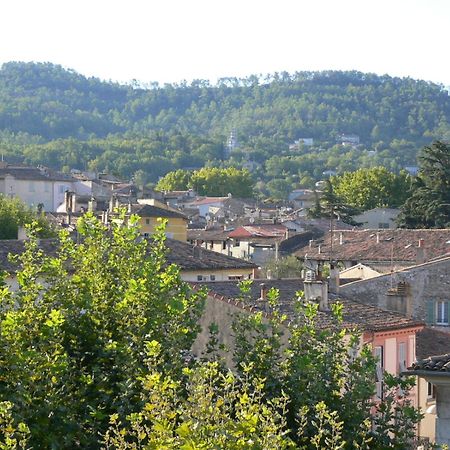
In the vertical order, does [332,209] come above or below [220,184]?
below

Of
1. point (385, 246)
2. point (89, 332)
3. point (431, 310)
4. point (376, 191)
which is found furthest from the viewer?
point (376, 191)

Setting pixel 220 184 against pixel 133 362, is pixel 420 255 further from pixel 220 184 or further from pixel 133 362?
pixel 220 184

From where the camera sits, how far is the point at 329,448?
13469 millimetres

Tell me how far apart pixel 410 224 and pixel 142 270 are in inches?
2666

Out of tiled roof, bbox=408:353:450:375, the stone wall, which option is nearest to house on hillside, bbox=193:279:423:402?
the stone wall

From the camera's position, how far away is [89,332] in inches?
615

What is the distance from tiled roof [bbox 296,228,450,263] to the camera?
5944 cm

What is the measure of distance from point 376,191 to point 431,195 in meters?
43.7

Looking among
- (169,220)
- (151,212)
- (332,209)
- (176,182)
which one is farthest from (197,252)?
(176,182)

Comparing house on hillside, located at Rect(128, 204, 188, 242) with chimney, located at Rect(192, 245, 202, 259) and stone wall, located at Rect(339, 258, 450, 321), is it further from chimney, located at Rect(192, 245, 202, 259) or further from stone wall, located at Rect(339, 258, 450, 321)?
stone wall, located at Rect(339, 258, 450, 321)

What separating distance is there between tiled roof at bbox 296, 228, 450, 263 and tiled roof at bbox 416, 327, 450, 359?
18.3 m

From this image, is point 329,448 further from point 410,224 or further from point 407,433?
point 410,224

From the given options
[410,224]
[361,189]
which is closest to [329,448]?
[410,224]

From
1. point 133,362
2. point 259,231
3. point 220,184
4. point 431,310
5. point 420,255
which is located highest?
point 220,184
